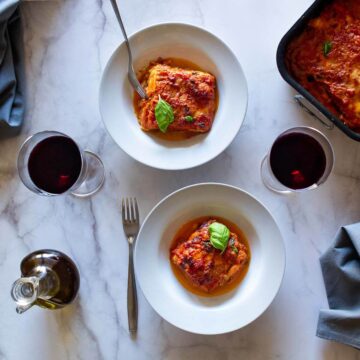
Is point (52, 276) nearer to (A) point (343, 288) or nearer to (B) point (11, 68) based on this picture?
(B) point (11, 68)

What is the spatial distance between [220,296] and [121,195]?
20.3 inches

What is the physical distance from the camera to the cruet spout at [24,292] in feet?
5.13

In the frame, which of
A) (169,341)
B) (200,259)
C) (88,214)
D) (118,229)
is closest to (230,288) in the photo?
(200,259)

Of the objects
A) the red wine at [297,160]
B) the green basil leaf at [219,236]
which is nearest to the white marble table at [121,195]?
the red wine at [297,160]

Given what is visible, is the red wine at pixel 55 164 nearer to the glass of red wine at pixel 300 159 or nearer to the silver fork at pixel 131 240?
the silver fork at pixel 131 240

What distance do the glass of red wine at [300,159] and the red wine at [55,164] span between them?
68 cm

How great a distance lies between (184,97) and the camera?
181cm

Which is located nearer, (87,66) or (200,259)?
(200,259)

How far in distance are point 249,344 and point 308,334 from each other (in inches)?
8.6

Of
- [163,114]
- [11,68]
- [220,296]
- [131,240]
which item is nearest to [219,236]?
[220,296]

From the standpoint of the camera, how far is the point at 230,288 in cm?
182

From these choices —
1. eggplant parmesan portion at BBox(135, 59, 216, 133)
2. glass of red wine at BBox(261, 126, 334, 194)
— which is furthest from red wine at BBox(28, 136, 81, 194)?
glass of red wine at BBox(261, 126, 334, 194)

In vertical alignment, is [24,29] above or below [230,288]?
above

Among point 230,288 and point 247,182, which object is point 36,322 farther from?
point 247,182
